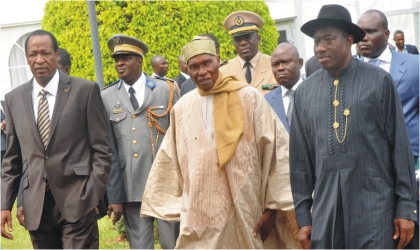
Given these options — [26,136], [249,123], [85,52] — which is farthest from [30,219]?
[85,52]

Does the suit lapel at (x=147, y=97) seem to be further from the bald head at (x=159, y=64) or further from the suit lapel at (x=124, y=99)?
the bald head at (x=159, y=64)

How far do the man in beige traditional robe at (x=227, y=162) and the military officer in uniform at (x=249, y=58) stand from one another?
208cm

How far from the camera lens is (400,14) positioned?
21688mm

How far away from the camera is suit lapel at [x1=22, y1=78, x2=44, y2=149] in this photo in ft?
24.4

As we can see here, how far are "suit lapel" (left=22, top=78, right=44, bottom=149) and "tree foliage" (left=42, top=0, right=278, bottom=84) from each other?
18.3 feet

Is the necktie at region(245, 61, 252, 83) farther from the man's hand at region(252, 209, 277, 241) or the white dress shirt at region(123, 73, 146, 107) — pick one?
the man's hand at region(252, 209, 277, 241)

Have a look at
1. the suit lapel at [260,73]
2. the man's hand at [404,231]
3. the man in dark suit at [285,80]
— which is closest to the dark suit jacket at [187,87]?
the suit lapel at [260,73]

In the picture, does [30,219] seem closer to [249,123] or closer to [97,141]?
[97,141]

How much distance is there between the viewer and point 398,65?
7898 mm

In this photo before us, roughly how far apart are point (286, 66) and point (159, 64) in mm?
5274

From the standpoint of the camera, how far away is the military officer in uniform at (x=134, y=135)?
8.63 m

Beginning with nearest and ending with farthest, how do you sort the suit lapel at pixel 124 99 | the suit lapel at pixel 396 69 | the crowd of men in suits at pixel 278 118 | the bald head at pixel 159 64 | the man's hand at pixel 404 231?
the man's hand at pixel 404 231 → the crowd of men in suits at pixel 278 118 → the suit lapel at pixel 396 69 → the suit lapel at pixel 124 99 → the bald head at pixel 159 64

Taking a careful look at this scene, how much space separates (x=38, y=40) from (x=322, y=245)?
305 cm

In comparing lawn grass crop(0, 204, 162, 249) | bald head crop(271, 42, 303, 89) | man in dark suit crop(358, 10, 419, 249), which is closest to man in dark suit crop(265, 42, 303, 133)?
bald head crop(271, 42, 303, 89)
